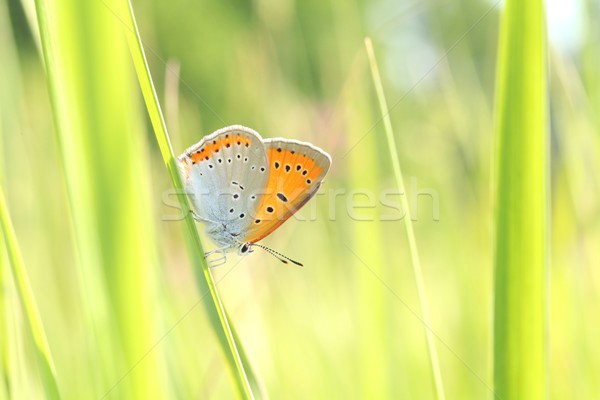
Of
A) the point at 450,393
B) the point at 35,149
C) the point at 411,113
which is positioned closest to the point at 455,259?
the point at 450,393

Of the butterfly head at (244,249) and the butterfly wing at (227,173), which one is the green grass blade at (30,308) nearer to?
the butterfly wing at (227,173)

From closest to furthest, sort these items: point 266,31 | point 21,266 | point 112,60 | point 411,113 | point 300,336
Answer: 1. point 112,60
2. point 21,266
3. point 300,336
4. point 266,31
5. point 411,113

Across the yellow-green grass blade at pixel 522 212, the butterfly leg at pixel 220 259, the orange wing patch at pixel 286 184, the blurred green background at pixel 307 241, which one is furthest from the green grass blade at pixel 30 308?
the butterfly leg at pixel 220 259

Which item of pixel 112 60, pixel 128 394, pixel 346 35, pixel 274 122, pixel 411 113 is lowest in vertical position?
pixel 128 394

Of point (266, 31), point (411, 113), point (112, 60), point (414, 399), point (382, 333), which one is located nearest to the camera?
point (112, 60)

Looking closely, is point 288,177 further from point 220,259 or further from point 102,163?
point 102,163

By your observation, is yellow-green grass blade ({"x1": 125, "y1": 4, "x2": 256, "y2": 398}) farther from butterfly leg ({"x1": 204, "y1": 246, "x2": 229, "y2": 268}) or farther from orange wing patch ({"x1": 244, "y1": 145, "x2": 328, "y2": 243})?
butterfly leg ({"x1": 204, "y1": 246, "x2": 229, "y2": 268})

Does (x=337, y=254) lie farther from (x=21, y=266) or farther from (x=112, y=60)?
(x=112, y=60)
